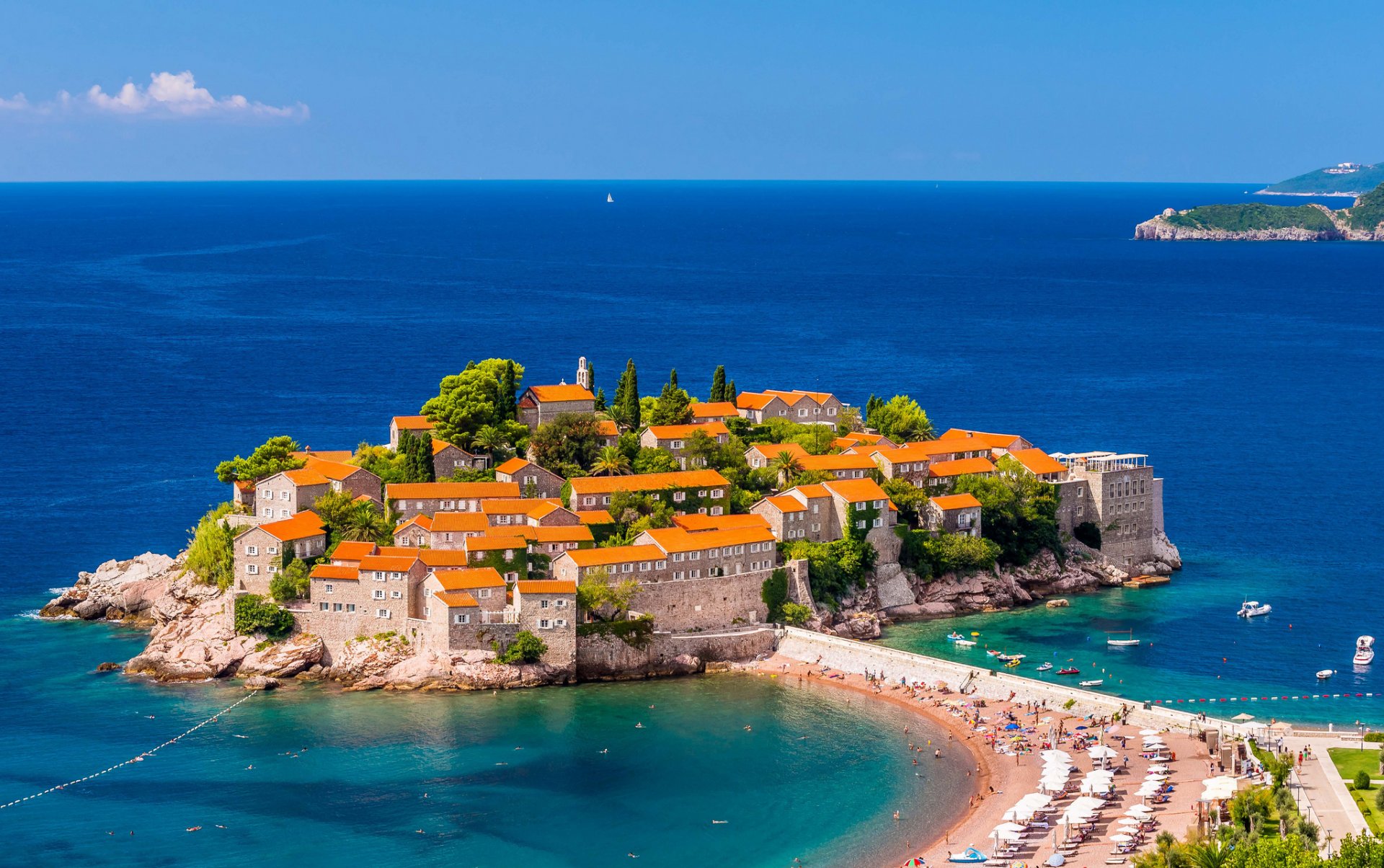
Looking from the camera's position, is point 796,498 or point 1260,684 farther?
point 796,498

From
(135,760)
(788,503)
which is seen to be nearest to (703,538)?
(788,503)

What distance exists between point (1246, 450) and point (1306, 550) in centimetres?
3155

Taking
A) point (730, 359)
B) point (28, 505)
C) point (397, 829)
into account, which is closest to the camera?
point (397, 829)

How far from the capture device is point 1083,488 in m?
111

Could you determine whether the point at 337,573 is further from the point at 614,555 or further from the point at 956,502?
the point at 956,502

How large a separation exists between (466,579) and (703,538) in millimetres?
13481

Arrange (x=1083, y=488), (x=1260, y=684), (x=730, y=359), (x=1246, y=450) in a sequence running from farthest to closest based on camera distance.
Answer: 1. (x=730, y=359)
2. (x=1246, y=450)
3. (x=1083, y=488)
4. (x=1260, y=684)

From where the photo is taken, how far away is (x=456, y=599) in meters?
87.2

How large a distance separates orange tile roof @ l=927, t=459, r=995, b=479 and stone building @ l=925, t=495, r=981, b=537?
2916mm

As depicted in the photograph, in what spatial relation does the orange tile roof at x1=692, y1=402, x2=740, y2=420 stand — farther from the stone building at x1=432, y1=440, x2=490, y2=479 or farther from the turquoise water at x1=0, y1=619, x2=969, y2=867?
the turquoise water at x1=0, y1=619, x2=969, y2=867

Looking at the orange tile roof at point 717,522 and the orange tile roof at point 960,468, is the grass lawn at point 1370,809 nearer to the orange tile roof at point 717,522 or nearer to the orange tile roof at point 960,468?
the orange tile roof at point 717,522

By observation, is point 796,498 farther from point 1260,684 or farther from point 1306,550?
point 1306,550

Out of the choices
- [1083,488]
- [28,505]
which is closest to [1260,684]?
[1083,488]

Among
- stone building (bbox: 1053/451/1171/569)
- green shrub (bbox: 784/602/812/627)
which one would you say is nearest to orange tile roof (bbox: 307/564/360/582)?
green shrub (bbox: 784/602/812/627)
